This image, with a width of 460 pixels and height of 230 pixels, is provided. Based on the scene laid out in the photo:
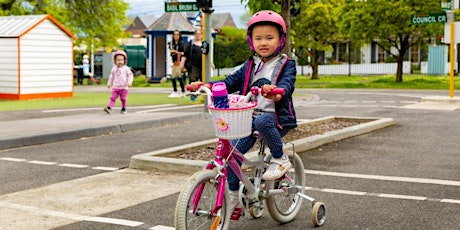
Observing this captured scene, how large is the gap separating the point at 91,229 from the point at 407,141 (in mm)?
6938

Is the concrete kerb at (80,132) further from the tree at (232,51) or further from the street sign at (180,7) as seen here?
the tree at (232,51)

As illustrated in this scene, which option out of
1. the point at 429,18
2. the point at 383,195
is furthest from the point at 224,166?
the point at 429,18

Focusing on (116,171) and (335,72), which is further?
(335,72)

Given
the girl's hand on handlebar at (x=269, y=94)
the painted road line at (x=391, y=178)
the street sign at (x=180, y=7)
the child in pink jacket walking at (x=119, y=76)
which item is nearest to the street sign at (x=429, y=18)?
the street sign at (x=180, y=7)

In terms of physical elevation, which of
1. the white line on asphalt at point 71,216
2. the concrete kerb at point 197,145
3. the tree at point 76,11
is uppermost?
the tree at point 76,11

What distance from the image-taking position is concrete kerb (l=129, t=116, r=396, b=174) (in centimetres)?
808

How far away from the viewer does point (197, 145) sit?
9.59 m

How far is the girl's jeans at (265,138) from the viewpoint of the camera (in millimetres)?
5176

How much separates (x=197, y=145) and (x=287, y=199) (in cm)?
372

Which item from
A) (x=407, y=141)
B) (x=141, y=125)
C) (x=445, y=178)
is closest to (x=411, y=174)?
(x=445, y=178)

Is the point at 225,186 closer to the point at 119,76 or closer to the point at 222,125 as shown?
the point at 222,125

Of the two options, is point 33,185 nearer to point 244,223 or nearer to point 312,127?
point 244,223

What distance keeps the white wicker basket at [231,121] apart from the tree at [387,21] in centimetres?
2642

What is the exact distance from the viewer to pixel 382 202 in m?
6.59
